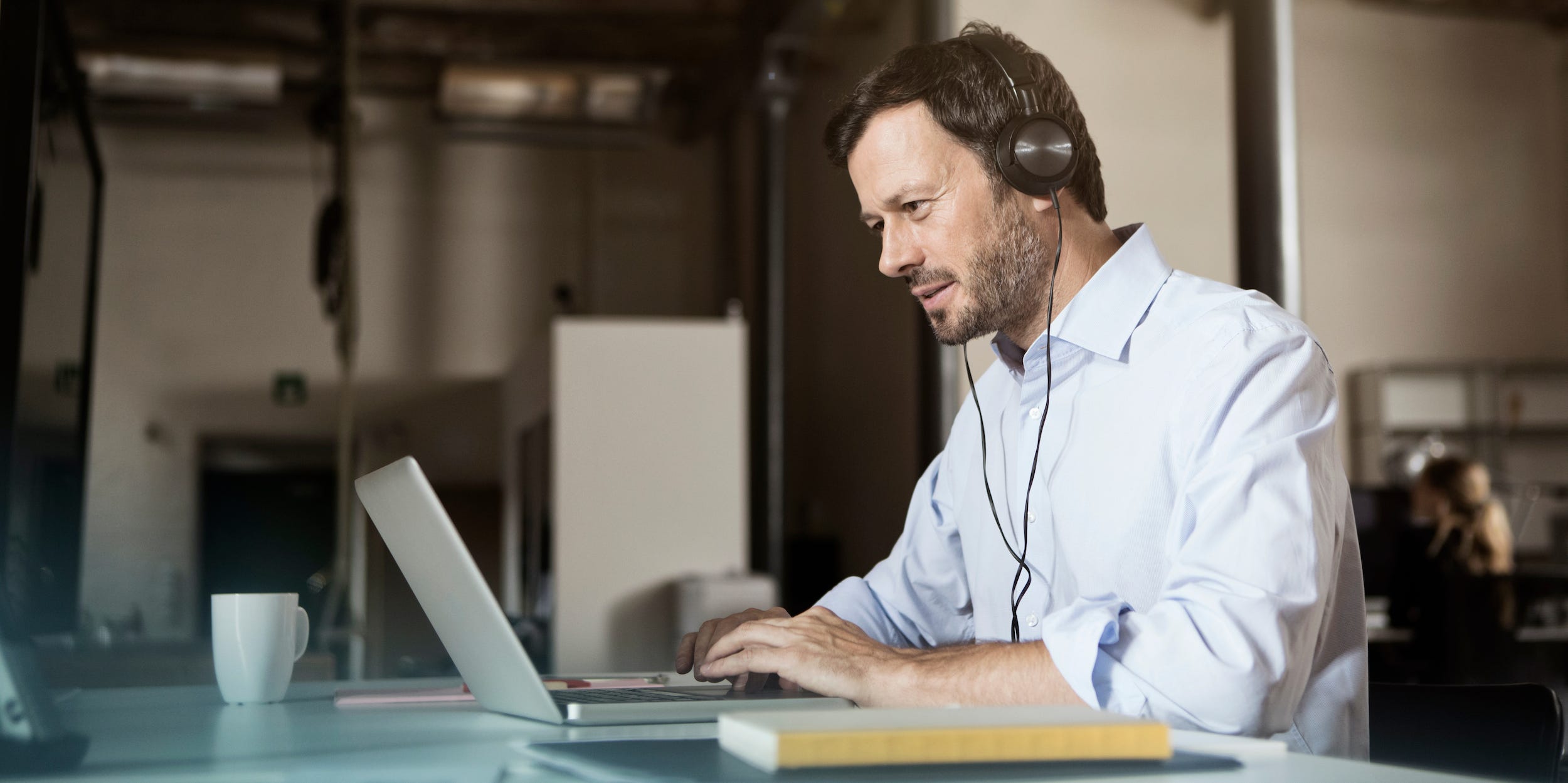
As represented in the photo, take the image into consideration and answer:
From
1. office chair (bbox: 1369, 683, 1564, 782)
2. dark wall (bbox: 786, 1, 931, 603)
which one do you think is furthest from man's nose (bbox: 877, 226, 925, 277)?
dark wall (bbox: 786, 1, 931, 603)

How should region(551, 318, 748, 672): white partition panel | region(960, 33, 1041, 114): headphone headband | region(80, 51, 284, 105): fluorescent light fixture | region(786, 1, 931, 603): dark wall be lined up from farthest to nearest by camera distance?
region(786, 1, 931, 603): dark wall < region(80, 51, 284, 105): fluorescent light fixture < region(551, 318, 748, 672): white partition panel < region(960, 33, 1041, 114): headphone headband

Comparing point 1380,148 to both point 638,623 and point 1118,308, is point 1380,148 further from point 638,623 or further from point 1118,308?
point 1118,308

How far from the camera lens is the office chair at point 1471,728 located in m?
1.10

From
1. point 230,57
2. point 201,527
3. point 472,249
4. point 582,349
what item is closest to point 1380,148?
point 582,349

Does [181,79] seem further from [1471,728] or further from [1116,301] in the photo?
[1471,728]

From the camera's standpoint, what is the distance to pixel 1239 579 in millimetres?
955

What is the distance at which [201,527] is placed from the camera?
7.80m

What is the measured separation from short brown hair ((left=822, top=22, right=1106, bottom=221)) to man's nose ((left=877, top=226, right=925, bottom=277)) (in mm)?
114

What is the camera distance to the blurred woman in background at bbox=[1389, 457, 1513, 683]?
4109 millimetres

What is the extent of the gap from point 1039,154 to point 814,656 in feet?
2.02

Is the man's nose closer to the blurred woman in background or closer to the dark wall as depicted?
the blurred woman in background

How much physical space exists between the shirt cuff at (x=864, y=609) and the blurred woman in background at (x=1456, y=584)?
3.21 m

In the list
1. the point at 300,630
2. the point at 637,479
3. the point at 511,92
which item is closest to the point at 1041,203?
the point at 300,630

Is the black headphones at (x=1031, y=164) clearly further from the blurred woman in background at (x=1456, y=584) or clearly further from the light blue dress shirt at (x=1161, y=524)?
the blurred woman in background at (x=1456, y=584)
